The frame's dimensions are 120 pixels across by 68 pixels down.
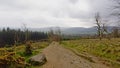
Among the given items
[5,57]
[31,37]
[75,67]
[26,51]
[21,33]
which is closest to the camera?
[5,57]

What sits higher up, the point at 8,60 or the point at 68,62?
the point at 8,60

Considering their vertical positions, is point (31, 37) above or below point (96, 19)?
below

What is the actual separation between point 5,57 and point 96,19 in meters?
62.2

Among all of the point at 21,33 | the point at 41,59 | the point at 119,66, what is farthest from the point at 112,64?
the point at 21,33

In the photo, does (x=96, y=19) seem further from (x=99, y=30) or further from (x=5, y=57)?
(x=5, y=57)

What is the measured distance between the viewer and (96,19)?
7725 centimetres

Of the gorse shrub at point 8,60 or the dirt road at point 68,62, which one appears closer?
the gorse shrub at point 8,60

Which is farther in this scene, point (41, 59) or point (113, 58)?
point (113, 58)

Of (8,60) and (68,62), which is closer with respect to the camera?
(8,60)

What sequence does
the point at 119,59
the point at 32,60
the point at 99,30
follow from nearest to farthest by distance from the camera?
the point at 32,60 < the point at 119,59 < the point at 99,30

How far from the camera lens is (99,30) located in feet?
242

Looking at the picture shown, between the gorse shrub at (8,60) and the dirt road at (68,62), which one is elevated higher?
the gorse shrub at (8,60)

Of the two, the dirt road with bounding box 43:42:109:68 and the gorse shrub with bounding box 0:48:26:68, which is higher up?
the gorse shrub with bounding box 0:48:26:68

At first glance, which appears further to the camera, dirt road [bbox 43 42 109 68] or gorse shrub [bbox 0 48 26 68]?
dirt road [bbox 43 42 109 68]
